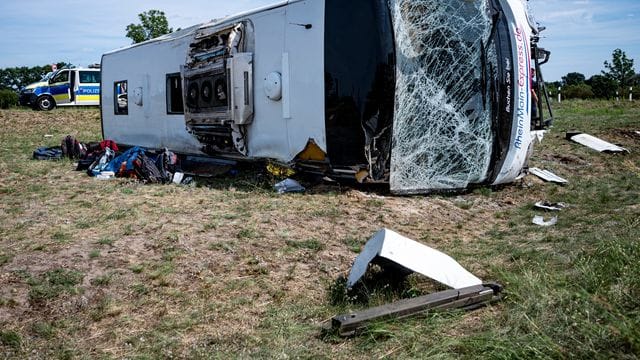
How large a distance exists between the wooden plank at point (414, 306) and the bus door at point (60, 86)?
70.6 feet

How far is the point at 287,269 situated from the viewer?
13.1ft

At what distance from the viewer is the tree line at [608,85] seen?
27.0 m

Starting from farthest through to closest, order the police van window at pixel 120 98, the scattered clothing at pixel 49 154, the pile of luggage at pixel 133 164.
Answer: the police van window at pixel 120 98, the scattered clothing at pixel 49 154, the pile of luggage at pixel 133 164

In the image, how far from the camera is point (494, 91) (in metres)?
5.96

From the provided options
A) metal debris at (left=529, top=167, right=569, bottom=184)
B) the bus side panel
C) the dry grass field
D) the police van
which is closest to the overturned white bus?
the dry grass field

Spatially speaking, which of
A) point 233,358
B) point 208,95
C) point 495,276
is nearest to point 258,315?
point 233,358

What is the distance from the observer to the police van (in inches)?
835

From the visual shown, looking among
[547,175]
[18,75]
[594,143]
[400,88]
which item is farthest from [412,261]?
[18,75]

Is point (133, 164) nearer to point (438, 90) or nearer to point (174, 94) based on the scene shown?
point (174, 94)

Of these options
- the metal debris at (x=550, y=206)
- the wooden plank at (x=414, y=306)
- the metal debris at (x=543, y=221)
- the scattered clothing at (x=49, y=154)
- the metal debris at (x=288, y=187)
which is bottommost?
the wooden plank at (x=414, y=306)

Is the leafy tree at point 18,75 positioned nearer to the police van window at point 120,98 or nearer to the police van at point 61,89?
the police van at point 61,89

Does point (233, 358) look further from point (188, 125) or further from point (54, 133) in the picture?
point (54, 133)

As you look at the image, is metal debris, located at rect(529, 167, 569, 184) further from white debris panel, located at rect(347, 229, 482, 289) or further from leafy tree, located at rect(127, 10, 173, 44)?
leafy tree, located at rect(127, 10, 173, 44)

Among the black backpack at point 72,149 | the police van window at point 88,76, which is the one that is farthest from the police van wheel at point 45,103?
the black backpack at point 72,149
